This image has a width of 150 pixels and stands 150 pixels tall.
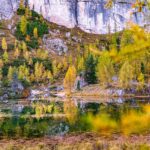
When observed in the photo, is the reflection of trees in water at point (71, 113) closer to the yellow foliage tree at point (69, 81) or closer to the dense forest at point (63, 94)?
the dense forest at point (63, 94)

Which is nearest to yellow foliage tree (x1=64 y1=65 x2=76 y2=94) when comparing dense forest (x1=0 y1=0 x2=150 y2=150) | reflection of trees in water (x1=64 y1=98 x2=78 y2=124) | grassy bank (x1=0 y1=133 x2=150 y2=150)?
dense forest (x1=0 y1=0 x2=150 y2=150)

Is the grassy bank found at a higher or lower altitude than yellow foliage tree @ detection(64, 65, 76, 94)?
lower

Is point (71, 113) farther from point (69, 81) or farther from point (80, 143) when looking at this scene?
point (69, 81)

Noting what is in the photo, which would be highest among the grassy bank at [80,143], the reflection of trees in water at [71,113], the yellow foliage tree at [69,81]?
the yellow foliage tree at [69,81]

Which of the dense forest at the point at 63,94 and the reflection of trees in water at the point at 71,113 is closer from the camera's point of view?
the dense forest at the point at 63,94

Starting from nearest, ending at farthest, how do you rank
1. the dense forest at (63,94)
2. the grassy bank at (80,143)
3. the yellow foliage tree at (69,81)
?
the grassy bank at (80,143), the dense forest at (63,94), the yellow foliage tree at (69,81)

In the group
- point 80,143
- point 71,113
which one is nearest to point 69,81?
point 71,113

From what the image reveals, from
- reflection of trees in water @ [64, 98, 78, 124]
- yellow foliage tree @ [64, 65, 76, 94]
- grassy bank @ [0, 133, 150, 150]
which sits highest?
yellow foliage tree @ [64, 65, 76, 94]

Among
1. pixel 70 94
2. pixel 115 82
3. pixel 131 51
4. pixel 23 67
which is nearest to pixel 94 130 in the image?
pixel 131 51

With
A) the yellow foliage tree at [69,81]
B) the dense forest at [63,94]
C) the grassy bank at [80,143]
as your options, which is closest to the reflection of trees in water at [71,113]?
the dense forest at [63,94]

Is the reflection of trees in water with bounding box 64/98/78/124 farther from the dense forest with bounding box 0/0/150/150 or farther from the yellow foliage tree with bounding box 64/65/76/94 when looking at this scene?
the yellow foliage tree with bounding box 64/65/76/94

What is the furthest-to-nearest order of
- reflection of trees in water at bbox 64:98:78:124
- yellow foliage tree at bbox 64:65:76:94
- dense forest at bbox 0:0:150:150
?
yellow foliage tree at bbox 64:65:76:94 → reflection of trees in water at bbox 64:98:78:124 → dense forest at bbox 0:0:150:150

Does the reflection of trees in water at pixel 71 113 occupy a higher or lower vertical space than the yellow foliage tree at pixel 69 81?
lower

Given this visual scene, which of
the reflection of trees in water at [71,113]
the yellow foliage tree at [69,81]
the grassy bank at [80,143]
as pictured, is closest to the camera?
the grassy bank at [80,143]
